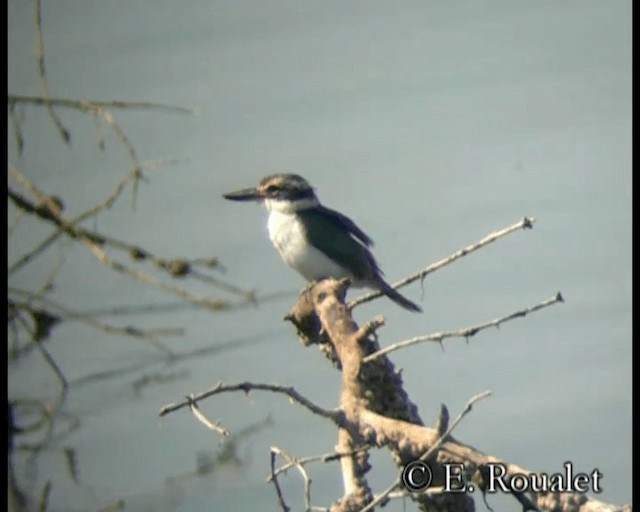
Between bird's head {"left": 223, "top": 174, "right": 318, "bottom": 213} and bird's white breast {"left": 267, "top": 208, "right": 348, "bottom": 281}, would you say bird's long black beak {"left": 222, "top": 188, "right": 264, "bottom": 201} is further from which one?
bird's white breast {"left": 267, "top": 208, "right": 348, "bottom": 281}

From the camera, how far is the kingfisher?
5879 millimetres

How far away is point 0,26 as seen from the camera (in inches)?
248

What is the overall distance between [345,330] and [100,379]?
241 cm

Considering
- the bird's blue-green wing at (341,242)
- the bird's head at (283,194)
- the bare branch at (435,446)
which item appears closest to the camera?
the bare branch at (435,446)

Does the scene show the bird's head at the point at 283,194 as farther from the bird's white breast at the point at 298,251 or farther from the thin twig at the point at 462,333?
the thin twig at the point at 462,333

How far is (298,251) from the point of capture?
5941mm

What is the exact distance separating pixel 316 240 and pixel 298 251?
0.07 m

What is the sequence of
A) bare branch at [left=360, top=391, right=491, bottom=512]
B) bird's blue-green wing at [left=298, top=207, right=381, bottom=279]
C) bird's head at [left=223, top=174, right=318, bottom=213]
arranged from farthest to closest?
1. bird's head at [left=223, top=174, right=318, bottom=213]
2. bird's blue-green wing at [left=298, top=207, right=381, bottom=279]
3. bare branch at [left=360, top=391, right=491, bottom=512]

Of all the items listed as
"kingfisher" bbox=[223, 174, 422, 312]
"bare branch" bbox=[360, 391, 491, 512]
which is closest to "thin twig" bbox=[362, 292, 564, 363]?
"bare branch" bbox=[360, 391, 491, 512]

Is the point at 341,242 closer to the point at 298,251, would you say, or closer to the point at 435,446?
the point at 298,251

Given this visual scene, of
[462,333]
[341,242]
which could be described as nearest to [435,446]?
[462,333]

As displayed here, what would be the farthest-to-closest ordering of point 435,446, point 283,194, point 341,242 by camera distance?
point 283,194
point 341,242
point 435,446

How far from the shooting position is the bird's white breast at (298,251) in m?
5.90

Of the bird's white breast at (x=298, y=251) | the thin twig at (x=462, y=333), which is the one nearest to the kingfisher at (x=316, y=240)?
the bird's white breast at (x=298, y=251)
